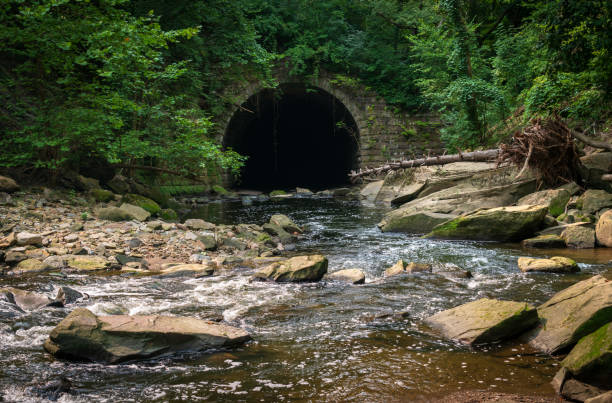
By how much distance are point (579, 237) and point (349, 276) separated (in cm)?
403

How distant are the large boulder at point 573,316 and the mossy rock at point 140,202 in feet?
28.6

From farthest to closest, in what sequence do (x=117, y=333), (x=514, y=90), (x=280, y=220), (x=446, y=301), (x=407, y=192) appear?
(x=514, y=90) → (x=407, y=192) → (x=280, y=220) → (x=446, y=301) → (x=117, y=333)

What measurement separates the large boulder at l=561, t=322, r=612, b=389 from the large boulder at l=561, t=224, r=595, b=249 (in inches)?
189

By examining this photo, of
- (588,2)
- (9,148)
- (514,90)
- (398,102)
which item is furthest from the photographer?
(398,102)

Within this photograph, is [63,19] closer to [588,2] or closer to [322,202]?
[588,2]

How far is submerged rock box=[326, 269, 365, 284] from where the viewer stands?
5577 mm

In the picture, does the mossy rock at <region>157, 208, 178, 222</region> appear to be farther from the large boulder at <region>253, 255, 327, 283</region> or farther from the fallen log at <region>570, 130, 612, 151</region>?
the fallen log at <region>570, 130, 612, 151</region>

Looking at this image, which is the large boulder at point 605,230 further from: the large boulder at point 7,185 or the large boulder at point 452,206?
the large boulder at point 7,185

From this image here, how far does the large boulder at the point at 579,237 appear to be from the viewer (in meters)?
7.00

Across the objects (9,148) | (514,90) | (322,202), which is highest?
(514,90)

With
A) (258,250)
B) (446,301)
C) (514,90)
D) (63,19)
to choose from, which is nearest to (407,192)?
(514,90)

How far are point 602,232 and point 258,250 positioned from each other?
18.0 feet

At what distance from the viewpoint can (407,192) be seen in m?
12.7

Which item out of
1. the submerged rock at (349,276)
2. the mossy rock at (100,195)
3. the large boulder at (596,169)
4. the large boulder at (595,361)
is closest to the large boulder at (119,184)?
the mossy rock at (100,195)
